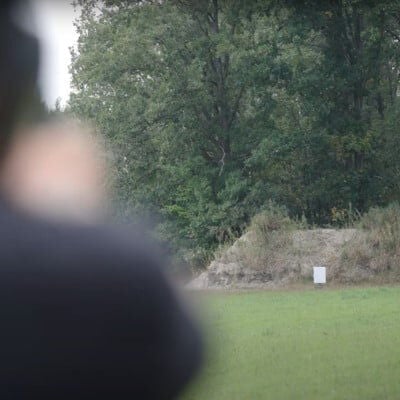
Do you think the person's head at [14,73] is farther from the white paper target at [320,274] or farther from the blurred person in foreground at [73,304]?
the white paper target at [320,274]

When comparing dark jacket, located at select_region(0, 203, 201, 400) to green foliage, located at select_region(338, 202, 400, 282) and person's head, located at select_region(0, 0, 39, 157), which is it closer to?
person's head, located at select_region(0, 0, 39, 157)

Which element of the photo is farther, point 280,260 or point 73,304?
point 280,260

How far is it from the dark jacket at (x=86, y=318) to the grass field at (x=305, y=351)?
0.10 metres

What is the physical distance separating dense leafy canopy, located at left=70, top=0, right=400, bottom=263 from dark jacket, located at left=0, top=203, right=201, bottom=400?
24.7m

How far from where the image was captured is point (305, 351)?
8898 millimetres

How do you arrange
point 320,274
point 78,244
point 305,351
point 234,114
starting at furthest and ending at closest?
1. point 234,114
2. point 320,274
3. point 305,351
4. point 78,244

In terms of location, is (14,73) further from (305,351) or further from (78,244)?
(305,351)

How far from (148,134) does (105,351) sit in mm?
27091

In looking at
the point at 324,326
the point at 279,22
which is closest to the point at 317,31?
the point at 279,22

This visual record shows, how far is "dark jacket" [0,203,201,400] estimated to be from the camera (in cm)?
139

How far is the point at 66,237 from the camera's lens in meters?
1.42

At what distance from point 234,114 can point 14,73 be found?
1093 inches

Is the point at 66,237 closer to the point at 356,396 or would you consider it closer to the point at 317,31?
the point at 356,396

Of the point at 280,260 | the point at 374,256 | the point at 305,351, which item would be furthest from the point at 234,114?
the point at 305,351
